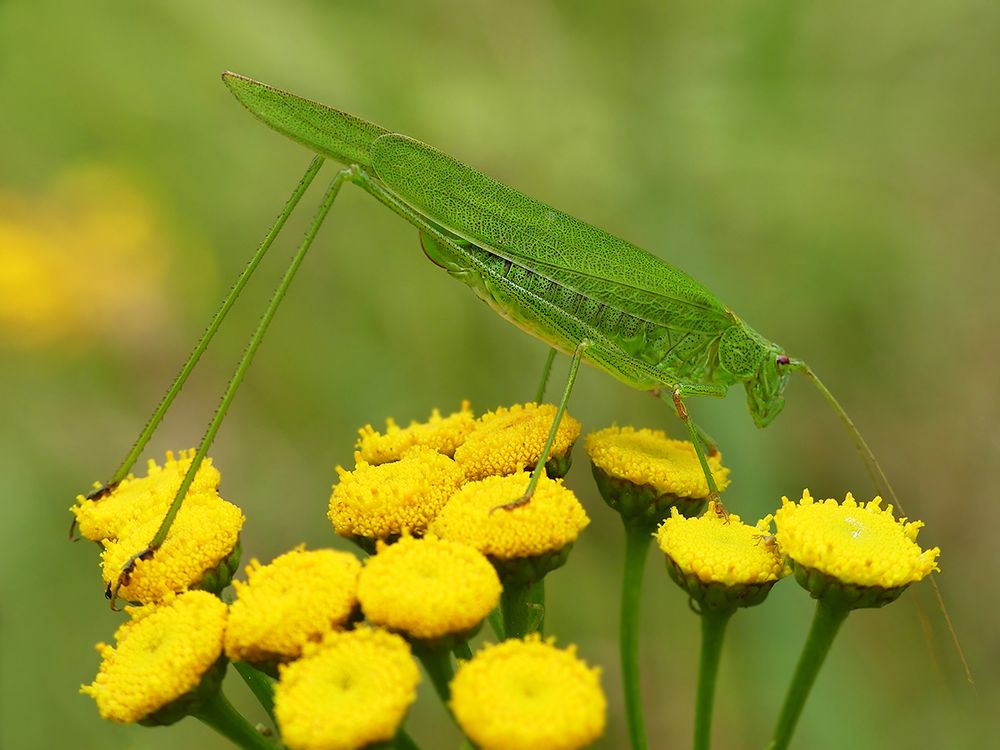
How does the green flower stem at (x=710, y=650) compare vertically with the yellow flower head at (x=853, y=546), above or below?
below

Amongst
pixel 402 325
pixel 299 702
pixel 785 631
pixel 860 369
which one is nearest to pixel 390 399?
pixel 402 325

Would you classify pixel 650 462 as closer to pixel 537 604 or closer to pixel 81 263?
pixel 537 604

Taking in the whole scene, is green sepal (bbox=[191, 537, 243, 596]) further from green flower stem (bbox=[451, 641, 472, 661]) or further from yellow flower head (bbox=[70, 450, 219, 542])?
green flower stem (bbox=[451, 641, 472, 661])

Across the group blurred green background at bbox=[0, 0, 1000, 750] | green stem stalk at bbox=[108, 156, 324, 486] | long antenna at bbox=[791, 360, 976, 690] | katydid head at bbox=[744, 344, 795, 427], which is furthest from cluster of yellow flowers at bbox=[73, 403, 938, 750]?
blurred green background at bbox=[0, 0, 1000, 750]

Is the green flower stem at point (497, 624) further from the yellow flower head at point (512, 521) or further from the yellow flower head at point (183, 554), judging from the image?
the yellow flower head at point (183, 554)

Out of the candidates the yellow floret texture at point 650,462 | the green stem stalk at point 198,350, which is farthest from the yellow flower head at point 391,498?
the green stem stalk at point 198,350

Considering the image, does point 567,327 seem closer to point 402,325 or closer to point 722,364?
point 722,364

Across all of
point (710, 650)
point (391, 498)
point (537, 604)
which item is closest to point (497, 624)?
point (537, 604)

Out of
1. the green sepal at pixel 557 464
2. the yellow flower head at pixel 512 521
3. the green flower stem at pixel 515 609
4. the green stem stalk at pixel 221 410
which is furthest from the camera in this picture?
the green sepal at pixel 557 464
